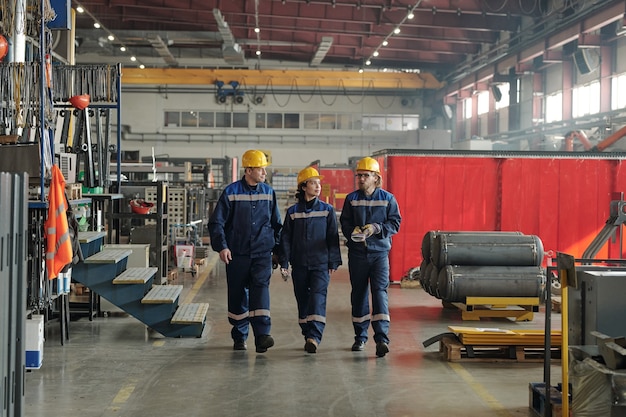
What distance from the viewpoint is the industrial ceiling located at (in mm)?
21422

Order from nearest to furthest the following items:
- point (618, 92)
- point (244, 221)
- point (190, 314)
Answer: point (244, 221)
point (190, 314)
point (618, 92)

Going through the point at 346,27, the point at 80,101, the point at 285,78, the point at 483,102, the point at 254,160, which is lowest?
the point at 254,160

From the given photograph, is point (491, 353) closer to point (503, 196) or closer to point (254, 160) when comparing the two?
point (254, 160)

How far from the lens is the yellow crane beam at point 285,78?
30.3 m

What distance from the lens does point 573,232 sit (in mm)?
13305

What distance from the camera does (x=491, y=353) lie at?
7.24 metres

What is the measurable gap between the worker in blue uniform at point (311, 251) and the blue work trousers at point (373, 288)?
231 millimetres

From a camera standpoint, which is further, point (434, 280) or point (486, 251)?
point (434, 280)

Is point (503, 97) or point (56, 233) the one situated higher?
point (503, 97)

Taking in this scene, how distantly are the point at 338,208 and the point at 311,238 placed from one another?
764 inches

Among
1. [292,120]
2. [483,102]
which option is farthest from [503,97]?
[292,120]

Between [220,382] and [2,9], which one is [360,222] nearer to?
[220,382]

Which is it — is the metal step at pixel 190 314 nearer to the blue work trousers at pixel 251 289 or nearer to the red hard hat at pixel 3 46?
the blue work trousers at pixel 251 289

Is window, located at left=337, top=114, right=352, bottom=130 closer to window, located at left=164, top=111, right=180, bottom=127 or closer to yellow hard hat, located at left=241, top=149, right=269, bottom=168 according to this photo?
window, located at left=164, top=111, right=180, bottom=127
